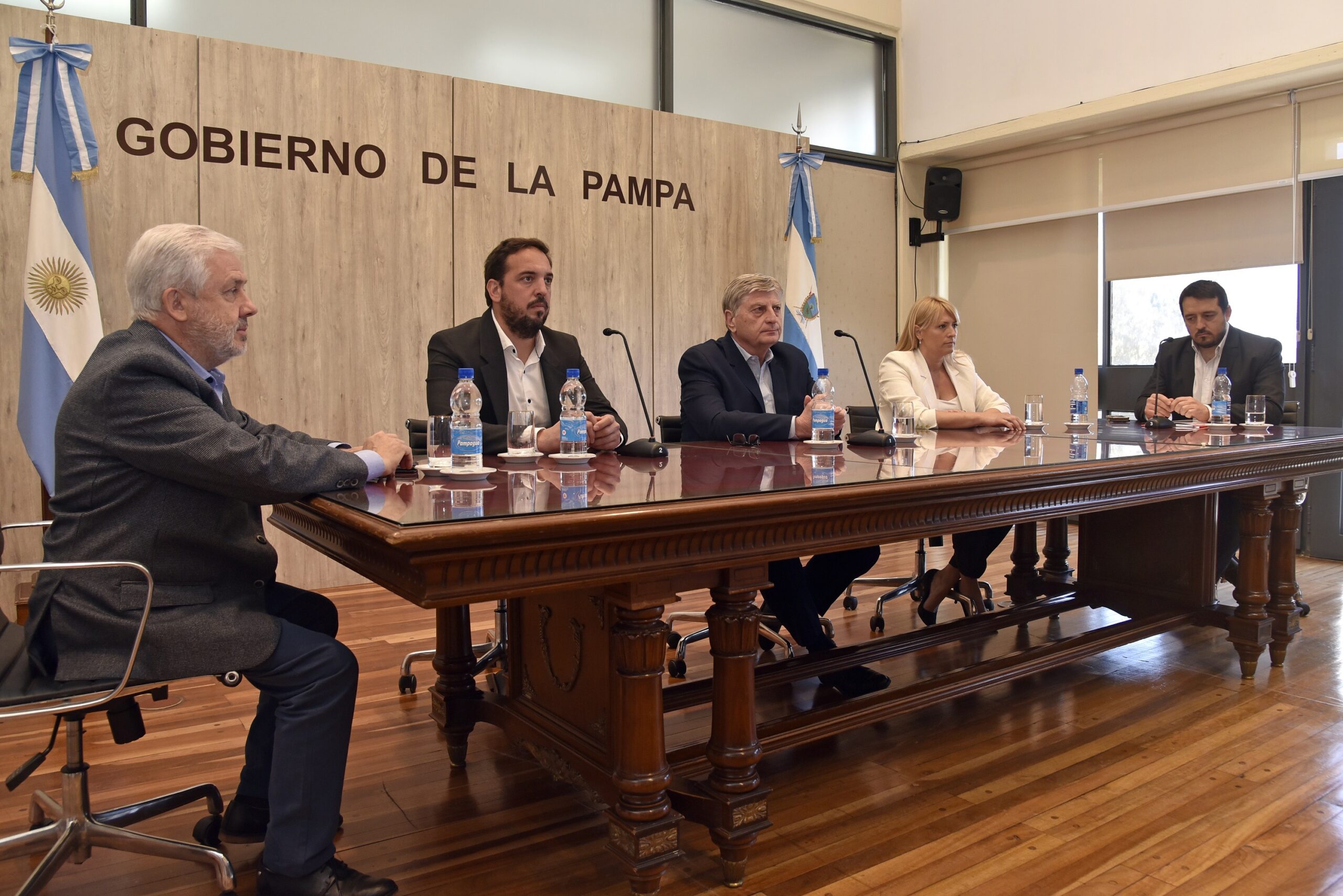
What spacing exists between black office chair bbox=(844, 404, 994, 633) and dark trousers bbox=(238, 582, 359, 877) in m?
1.86

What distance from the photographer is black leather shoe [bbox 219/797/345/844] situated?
1.99 m

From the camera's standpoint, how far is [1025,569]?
386 cm

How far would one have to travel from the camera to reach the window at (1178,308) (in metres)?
5.33

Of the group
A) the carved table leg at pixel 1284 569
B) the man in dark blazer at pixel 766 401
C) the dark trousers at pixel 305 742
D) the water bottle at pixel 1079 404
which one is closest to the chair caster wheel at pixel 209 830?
the dark trousers at pixel 305 742

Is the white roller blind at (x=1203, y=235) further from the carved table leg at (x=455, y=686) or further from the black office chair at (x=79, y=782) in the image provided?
the black office chair at (x=79, y=782)

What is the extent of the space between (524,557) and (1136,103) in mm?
5525

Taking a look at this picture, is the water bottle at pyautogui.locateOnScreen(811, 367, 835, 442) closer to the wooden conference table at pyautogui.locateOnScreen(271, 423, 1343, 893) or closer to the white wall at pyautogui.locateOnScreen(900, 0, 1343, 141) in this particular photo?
the wooden conference table at pyautogui.locateOnScreen(271, 423, 1343, 893)

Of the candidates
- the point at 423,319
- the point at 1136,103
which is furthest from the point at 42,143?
the point at 1136,103

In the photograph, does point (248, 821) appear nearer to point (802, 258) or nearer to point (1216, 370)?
point (1216, 370)

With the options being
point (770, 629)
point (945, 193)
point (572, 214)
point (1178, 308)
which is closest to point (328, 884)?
point (770, 629)

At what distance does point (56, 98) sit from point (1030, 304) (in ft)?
19.3

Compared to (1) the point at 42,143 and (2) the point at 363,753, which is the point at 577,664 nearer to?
(2) the point at 363,753

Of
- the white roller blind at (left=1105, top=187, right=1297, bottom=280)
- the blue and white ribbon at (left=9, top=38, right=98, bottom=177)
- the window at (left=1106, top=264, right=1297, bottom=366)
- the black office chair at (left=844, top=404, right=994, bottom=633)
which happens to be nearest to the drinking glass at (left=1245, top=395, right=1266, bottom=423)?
the black office chair at (left=844, top=404, right=994, bottom=633)

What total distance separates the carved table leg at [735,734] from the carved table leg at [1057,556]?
2.44 meters
